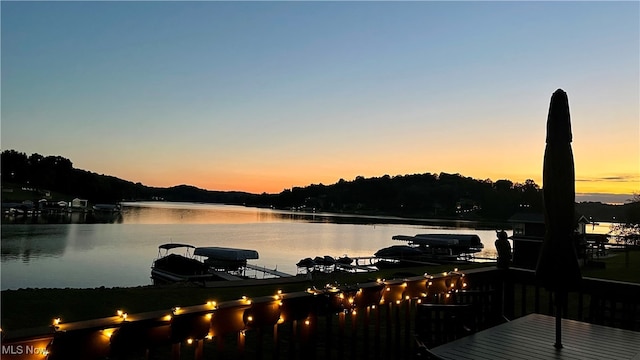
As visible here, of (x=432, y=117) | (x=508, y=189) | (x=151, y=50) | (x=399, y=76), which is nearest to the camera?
(x=151, y=50)

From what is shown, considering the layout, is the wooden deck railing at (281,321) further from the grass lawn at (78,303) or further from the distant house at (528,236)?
the distant house at (528,236)

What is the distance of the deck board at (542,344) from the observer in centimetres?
340

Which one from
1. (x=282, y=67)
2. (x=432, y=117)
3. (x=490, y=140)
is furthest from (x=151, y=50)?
(x=490, y=140)

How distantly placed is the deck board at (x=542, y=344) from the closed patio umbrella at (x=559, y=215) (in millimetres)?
447

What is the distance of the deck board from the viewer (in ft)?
11.2

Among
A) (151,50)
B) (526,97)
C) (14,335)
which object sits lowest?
(14,335)

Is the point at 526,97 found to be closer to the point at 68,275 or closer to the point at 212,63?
the point at 212,63

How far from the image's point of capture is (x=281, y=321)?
10.6 feet

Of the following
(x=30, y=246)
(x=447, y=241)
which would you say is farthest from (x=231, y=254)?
(x=447, y=241)

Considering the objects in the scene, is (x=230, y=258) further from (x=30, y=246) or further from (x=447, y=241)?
(x=447, y=241)

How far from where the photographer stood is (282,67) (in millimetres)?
31375

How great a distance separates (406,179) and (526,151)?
365 feet

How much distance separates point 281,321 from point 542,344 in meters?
2.22

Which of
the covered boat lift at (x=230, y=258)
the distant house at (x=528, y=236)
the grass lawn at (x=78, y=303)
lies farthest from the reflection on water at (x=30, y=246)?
the distant house at (x=528, y=236)
